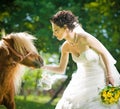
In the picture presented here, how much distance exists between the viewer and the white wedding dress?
171 inches

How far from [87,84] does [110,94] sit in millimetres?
448

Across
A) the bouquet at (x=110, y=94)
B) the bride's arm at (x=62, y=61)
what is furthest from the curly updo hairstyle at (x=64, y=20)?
the bouquet at (x=110, y=94)

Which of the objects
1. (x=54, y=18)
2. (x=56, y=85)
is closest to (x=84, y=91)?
(x=54, y=18)

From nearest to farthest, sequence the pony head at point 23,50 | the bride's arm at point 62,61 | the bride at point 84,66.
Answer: the pony head at point 23,50
the bride at point 84,66
the bride's arm at point 62,61

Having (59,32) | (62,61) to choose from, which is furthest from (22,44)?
(62,61)

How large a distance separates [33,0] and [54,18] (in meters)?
13.7

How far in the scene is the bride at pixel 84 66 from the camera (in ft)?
14.0

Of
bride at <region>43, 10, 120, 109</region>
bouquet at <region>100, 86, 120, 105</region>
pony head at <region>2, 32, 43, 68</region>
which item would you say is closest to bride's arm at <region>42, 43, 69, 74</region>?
Result: bride at <region>43, 10, 120, 109</region>

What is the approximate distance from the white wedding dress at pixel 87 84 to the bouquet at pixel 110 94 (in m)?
0.19

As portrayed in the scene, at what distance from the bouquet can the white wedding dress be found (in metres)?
0.19

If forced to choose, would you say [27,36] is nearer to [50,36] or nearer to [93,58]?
[93,58]

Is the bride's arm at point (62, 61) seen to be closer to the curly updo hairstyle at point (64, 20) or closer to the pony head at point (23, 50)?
the curly updo hairstyle at point (64, 20)

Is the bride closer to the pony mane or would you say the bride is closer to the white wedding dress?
the white wedding dress

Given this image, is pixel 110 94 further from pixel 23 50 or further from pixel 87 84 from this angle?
pixel 23 50
